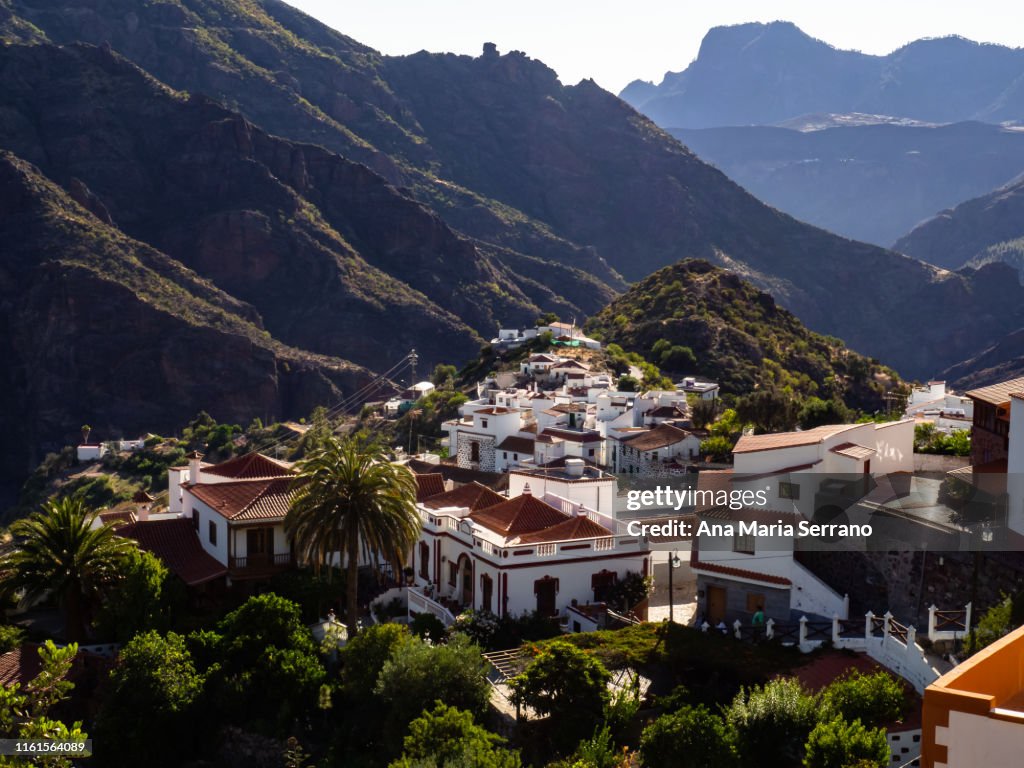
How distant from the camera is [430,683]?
25.2 m

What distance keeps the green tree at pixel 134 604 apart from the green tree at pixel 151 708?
9.24 ft

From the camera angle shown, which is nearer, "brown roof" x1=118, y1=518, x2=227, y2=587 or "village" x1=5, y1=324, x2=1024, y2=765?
"village" x1=5, y1=324, x2=1024, y2=765

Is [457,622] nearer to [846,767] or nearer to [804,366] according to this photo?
[846,767]

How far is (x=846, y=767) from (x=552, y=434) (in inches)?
1842

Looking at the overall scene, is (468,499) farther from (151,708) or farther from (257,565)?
(151,708)

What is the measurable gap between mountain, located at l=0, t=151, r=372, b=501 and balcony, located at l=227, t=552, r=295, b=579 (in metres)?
108

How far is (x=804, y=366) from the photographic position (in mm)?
107188

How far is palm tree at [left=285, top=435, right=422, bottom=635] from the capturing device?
101 ft

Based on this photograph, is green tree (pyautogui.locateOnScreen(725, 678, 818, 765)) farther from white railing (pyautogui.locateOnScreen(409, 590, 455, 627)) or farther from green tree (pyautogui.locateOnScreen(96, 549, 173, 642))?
green tree (pyautogui.locateOnScreen(96, 549, 173, 642))

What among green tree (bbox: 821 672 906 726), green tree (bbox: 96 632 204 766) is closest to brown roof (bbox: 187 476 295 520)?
green tree (bbox: 96 632 204 766)

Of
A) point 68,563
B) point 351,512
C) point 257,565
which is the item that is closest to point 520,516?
point 351,512

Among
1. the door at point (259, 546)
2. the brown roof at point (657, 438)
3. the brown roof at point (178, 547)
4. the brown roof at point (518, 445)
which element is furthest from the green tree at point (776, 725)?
the brown roof at point (518, 445)

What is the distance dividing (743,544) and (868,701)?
8.03 metres

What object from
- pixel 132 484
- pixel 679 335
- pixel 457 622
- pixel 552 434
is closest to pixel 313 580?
pixel 457 622
